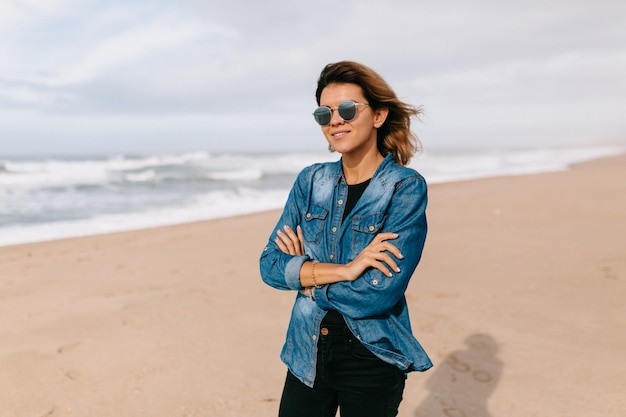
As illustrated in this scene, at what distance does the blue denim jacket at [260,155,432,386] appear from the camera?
1.90 metres

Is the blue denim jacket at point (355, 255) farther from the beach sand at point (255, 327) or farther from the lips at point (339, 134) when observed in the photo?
the beach sand at point (255, 327)

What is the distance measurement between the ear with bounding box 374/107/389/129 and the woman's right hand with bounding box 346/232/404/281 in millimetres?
499

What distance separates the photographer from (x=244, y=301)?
228 inches

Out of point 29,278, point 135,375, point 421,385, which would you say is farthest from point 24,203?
point 421,385

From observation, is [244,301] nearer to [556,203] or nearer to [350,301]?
[350,301]

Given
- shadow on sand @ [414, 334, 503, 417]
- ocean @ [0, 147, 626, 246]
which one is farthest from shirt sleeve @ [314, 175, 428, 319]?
ocean @ [0, 147, 626, 246]

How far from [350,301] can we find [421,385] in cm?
232

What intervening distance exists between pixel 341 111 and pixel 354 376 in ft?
3.42

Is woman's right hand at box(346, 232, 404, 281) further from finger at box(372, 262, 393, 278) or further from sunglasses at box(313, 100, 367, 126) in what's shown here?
sunglasses at box(313, 100, 367, 126)

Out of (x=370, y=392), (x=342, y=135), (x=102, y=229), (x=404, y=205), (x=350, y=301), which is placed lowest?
(x=102, y=229)

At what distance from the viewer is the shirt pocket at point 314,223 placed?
83.2 inches

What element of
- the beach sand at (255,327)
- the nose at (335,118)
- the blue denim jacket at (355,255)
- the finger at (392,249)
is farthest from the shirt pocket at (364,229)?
the beach sand at (255,327)

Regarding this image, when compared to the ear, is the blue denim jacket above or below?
below

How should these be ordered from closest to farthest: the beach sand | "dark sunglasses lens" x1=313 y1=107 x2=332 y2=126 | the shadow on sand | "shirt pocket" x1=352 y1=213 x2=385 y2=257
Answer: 1. "shirt pocket" x1=352 y1=213 x2=385 y2=257
2. "dark sunglasses lens" x1=313 y1=107 x2=332 y2=126
3. the shadow on sand
4. the beach sand
